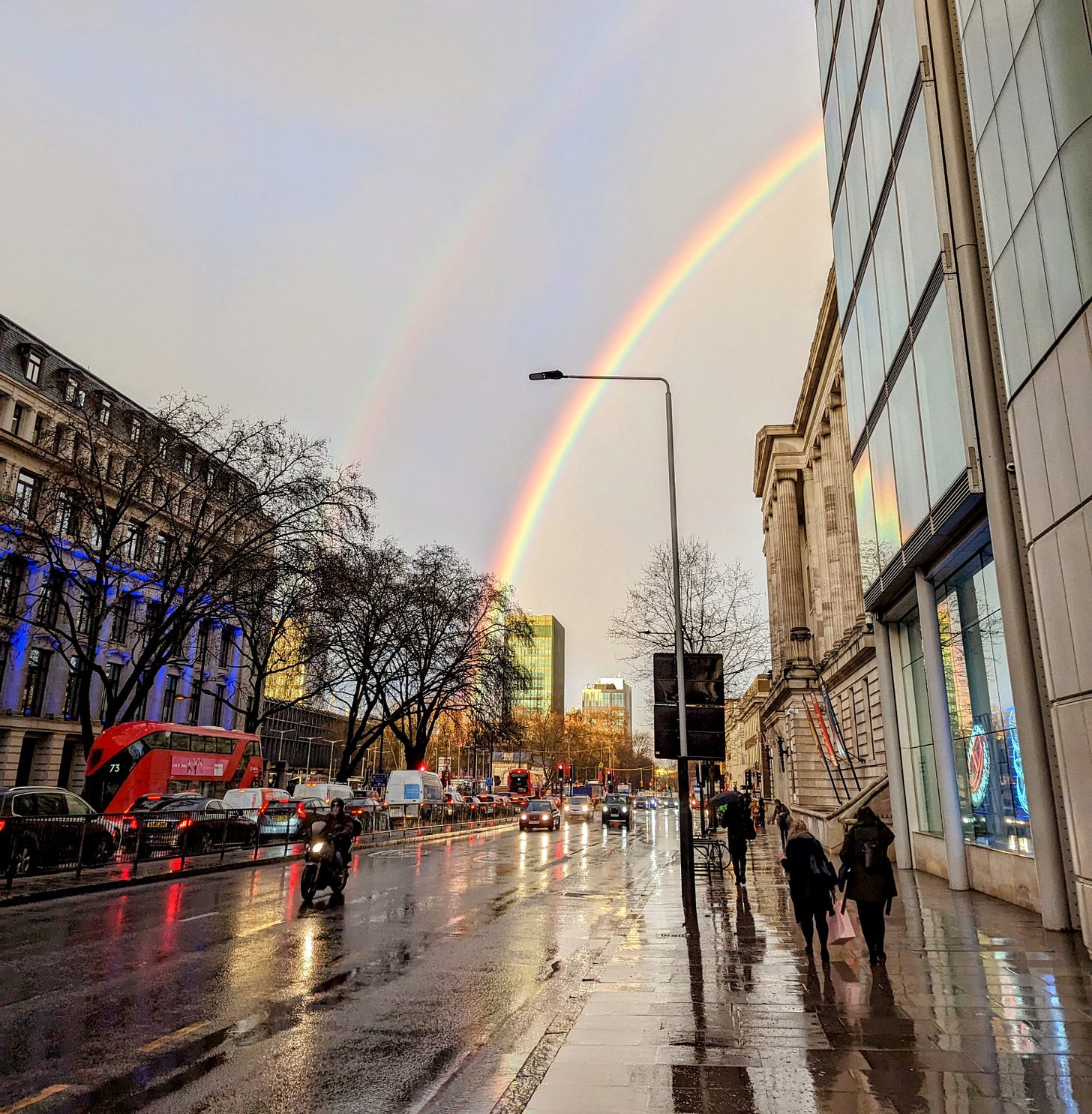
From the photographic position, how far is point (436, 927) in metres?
12.9

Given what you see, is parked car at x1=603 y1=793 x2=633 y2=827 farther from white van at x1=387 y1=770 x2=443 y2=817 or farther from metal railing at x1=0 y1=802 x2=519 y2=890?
metal railing at x1=0 y1=802 x2=519 y2=890

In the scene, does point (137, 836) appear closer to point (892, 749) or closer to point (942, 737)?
point (942, 737)

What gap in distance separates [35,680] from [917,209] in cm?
4826

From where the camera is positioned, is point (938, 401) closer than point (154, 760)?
Yes

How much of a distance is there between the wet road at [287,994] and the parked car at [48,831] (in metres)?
2.69

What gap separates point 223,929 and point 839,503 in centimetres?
3240

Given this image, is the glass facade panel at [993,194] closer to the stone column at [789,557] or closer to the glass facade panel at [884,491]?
the glass facade panel at [884,491]

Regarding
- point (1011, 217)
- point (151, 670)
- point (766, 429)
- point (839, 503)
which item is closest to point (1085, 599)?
point (1011, 217)

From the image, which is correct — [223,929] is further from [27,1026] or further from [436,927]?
[27,1026]

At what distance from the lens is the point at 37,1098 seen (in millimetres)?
5348

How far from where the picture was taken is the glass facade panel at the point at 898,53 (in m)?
16.8

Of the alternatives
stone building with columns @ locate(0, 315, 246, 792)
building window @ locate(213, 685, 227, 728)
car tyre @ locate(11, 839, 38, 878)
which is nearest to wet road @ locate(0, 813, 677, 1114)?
car tyre @ locate(11, 839, 38, 878)

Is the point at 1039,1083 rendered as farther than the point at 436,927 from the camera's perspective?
No

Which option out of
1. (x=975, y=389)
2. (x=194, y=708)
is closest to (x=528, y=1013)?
(x=975, y=389)
